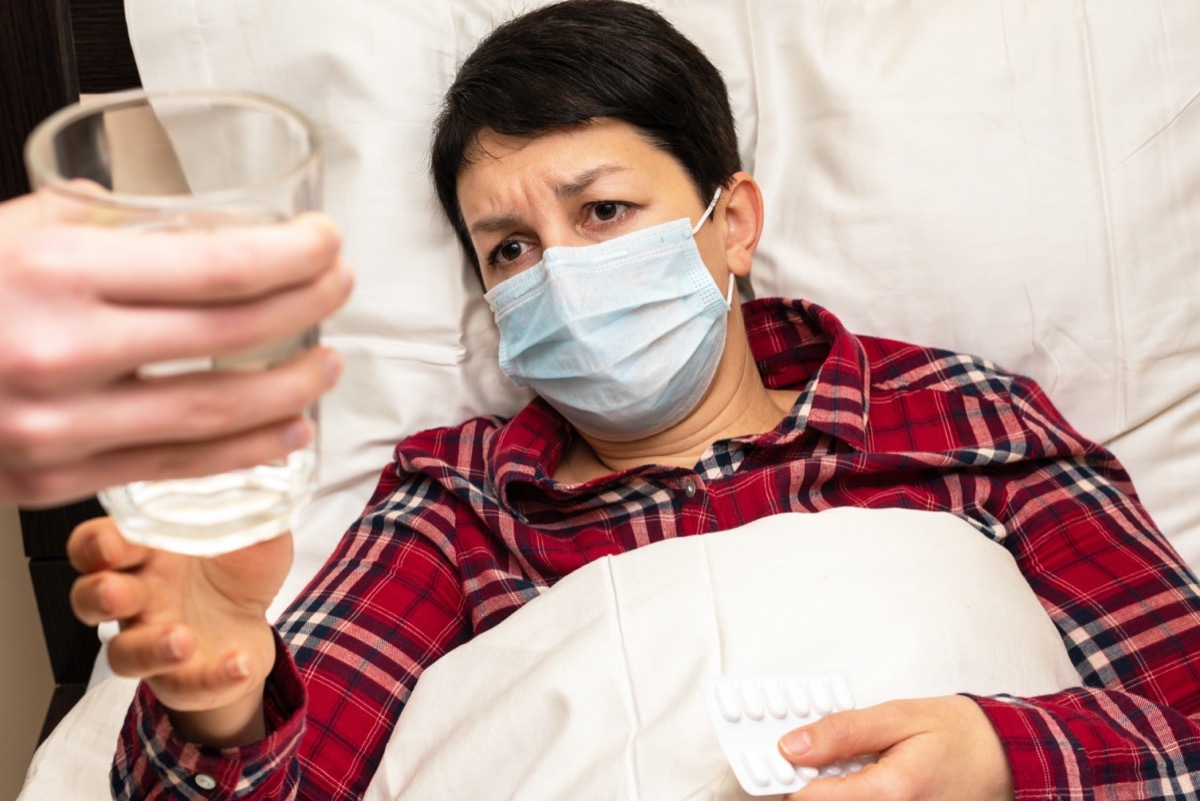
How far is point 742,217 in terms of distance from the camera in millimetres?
1564

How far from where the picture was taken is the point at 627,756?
0.96 m

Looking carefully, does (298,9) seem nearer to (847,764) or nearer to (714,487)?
(714,487)

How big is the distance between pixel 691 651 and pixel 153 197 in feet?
2.22

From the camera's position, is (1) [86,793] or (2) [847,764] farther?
(1) [86,793]

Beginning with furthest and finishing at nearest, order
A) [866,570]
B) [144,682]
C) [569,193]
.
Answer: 1. [569,193]
2. [866,570]
3. [144,682]

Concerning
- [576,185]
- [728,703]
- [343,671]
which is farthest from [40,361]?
[576,185]

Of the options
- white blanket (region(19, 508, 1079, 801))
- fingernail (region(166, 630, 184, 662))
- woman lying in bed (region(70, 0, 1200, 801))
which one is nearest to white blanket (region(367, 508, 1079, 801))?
white blanket (region(19, 508, 1079, 801))

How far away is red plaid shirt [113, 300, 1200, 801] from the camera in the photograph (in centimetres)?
121

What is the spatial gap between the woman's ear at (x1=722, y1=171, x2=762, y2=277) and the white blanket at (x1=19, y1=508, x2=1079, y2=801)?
0.50 metres

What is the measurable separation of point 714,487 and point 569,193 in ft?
1.30

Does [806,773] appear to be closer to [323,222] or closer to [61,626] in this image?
[323,222]

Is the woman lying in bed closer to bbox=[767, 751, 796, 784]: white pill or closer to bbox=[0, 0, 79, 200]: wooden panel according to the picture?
bbox=[767, 751, 796, 784]: white pill

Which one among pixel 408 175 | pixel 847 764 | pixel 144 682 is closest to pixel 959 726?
pixel 847 764

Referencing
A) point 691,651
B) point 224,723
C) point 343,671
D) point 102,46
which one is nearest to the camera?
point 224,723
